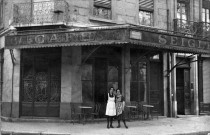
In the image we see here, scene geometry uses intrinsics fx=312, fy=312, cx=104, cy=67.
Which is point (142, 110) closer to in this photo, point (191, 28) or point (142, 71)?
point (142, 71)

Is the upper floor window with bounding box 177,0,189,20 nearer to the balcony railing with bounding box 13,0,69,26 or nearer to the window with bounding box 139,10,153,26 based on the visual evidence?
the window with bounding box 139,10,153,26

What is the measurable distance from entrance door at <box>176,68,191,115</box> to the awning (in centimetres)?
442

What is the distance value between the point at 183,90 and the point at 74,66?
302 inches

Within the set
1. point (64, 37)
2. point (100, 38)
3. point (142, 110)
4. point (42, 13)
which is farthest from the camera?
point (142, 110)

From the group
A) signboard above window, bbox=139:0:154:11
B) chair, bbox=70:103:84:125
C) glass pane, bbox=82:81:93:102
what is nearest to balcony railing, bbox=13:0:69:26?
glass pane, bbox=82:81:93:102

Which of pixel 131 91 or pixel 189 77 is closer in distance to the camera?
pixel 131 91

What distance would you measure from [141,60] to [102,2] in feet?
12.4

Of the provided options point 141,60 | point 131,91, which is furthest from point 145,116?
point 141,60

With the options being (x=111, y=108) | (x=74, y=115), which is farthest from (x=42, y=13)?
(x=111, y=108)

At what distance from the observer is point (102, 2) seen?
1616 centimetres

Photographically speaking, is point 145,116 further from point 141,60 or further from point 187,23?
point 187,23

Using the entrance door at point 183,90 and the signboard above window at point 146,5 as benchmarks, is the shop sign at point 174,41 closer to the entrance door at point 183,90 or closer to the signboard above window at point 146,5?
the entrance door at point 183,90

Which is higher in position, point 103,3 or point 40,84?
point 103,3

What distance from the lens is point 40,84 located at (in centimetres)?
1549
